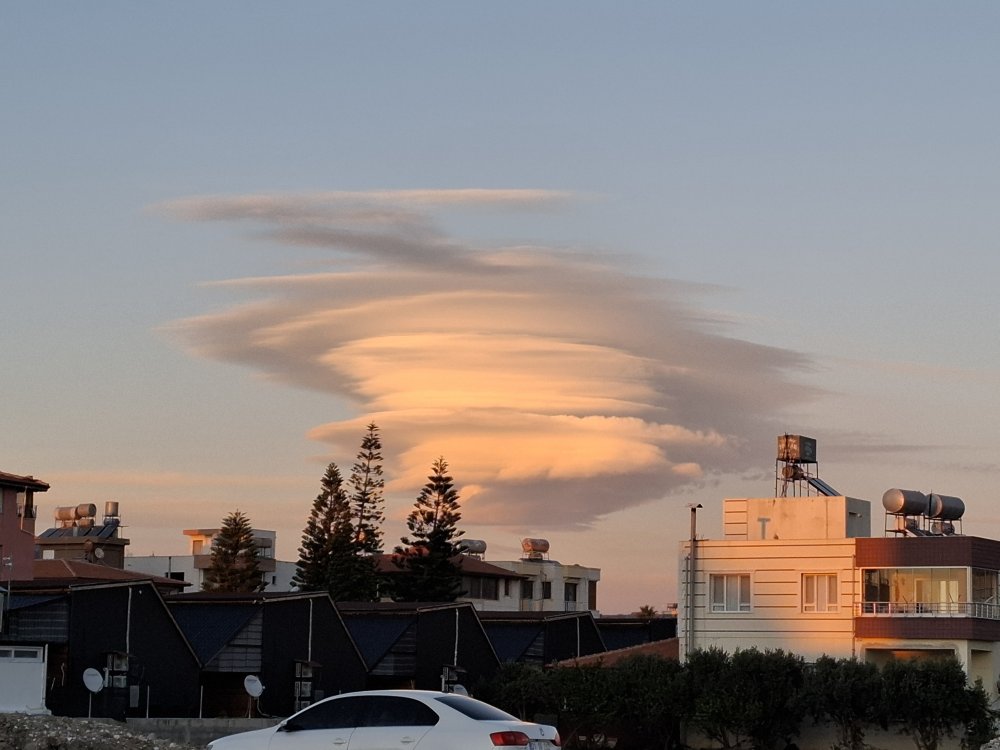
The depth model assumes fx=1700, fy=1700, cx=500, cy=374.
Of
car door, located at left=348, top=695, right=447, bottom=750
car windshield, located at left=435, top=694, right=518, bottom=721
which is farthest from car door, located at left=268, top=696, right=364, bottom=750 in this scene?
car windshield, located at left=435, top=694, right=518, bottom=721

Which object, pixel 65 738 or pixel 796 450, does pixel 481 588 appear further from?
pixel 65 738

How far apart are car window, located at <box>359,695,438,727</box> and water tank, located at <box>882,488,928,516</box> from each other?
4214 centimetres

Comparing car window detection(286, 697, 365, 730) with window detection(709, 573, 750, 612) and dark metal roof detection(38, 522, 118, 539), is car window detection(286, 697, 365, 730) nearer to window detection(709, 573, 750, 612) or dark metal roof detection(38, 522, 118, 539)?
window detection(709, 573, 750, 612)

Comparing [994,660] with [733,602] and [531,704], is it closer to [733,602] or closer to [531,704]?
[733,602]

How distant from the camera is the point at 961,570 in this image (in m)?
57.4

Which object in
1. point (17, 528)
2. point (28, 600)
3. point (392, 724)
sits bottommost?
point (392, 724)

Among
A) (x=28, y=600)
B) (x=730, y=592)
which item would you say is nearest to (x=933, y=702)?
(x=730, y=592)

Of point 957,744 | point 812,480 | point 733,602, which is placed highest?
point 812,480

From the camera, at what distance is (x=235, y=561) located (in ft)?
357

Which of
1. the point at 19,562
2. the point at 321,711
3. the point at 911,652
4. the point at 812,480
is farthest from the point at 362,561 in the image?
the point at 321,711

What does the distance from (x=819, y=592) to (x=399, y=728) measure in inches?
1599

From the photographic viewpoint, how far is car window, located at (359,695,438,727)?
72.6 feet

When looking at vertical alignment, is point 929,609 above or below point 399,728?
above

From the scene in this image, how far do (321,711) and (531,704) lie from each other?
37.4 m
